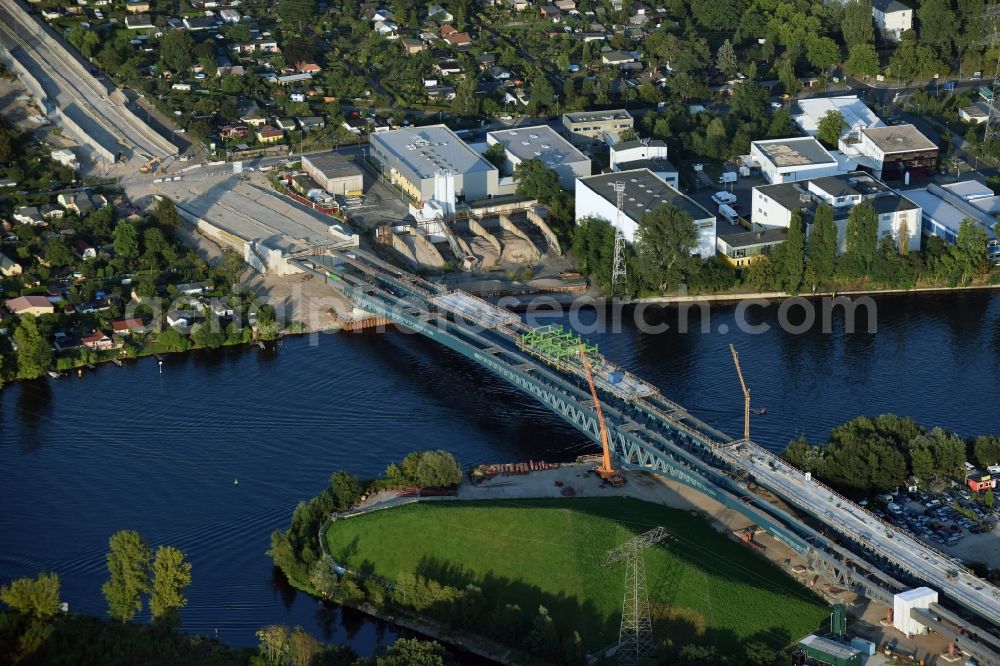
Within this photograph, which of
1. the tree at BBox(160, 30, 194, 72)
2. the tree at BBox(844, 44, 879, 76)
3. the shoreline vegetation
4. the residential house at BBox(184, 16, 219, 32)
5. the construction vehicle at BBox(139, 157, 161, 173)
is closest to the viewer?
the shoreline vegetation

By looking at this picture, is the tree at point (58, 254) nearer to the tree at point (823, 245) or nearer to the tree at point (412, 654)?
Answer: the tree at point (823, 245)

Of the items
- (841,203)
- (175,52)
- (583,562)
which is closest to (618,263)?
(841,203)

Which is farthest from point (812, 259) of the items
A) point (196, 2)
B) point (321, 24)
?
point (196, 2)

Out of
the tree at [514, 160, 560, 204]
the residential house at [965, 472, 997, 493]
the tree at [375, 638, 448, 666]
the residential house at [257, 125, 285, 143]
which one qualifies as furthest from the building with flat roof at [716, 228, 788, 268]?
the tree at [375, 638, 448, 666]

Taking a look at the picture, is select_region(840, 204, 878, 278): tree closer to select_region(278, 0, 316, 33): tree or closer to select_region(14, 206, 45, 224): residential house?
select_region(14, 206, 45, 224): residential house

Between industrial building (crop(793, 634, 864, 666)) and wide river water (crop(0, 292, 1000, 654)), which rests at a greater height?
wide river water (crop(0, 292, 1000, 654))

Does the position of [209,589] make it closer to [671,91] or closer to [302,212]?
[302,212]
